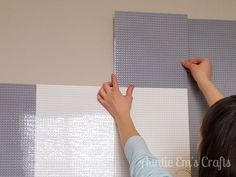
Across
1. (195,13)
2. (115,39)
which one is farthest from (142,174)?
(195,13)

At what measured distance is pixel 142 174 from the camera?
41.6 inches

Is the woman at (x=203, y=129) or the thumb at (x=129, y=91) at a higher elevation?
the thumb at (x=129, y=91)

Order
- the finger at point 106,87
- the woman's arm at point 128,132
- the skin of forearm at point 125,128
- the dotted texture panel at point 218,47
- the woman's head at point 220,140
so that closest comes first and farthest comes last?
the woman's head at point 220,140, the woman's arm at point 128,132, the skin of forearm at point 125,128, the finger at point 106,87, the dotted texture panel at point 218,47

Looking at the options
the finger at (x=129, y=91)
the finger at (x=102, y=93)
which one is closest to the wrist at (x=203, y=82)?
the finger at (x=129, y=91)

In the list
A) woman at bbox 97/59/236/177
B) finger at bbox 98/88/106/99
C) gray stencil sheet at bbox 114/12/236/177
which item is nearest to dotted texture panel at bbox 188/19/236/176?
gray stencil sheet at bbox 114/12/236/177

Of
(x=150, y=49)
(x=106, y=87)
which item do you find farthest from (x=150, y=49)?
(x=106, y=87)

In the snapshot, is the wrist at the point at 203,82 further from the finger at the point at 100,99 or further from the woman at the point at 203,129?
the finger at the point at 100,99

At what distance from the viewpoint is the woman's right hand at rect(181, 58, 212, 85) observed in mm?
1367

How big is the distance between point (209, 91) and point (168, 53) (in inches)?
9.5

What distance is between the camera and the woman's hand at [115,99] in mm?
1262

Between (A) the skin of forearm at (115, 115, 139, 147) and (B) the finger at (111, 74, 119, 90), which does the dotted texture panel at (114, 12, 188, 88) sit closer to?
(B) the finger at (111, 74, 119, 90)

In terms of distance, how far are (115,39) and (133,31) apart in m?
0.09

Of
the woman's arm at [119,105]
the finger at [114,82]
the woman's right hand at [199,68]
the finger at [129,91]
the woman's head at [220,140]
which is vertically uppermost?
the woman's right hand at [199,68]

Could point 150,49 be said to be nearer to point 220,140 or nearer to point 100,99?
point 100,99
